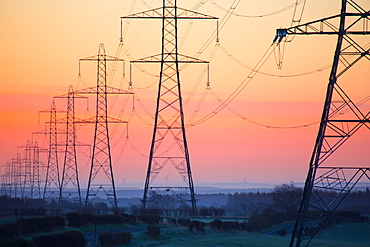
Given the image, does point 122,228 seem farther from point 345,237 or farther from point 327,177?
point 327,177

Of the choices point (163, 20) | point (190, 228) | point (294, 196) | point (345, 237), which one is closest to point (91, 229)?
point (190, 228)

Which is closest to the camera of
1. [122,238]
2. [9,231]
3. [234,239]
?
[9,231]

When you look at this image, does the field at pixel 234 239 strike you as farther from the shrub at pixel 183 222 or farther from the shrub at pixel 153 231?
the shrub at pixel 183 222

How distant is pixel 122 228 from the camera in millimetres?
71625

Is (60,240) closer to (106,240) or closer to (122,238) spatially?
(106,240)

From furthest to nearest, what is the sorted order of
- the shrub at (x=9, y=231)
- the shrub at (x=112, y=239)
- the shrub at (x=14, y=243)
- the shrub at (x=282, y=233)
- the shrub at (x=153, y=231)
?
the shrub at (x=282, y=233) → the shrub at (x=153, y=231) → the shrub at (x=112, y=239) → the shrub at (x=9, y=231) → the shrub at (x=14, y=243)

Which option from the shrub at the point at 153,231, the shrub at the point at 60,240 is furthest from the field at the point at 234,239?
the shrub at the point at 60,240

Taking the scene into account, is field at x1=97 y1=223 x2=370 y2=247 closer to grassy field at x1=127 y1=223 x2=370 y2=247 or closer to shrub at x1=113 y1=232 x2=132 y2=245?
grassy field at x1=127 y1=223 x2=370 y2=247

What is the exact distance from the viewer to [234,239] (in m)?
69.2

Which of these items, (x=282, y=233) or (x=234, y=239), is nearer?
(x=234, y=239)

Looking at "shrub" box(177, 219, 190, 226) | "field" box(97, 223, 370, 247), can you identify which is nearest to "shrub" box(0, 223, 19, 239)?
"field" box(97, 223, 370, 247)

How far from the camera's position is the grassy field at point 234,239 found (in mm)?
63156

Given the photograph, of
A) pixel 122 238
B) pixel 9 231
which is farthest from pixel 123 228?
pixel 9 231

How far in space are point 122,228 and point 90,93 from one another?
19.3 meters
